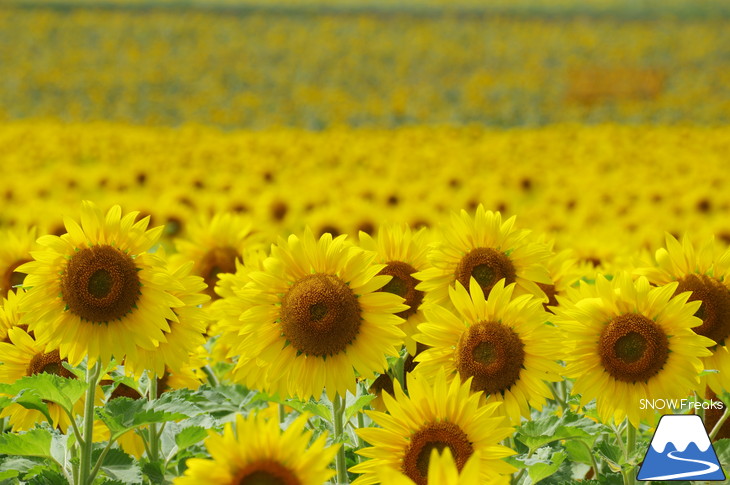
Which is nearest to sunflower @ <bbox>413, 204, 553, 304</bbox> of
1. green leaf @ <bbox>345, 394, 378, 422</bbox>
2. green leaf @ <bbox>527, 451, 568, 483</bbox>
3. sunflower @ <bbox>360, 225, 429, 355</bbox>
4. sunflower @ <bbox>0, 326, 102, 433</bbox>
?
sunflower @ <bbox>360, 225, 429, 355</bbox>

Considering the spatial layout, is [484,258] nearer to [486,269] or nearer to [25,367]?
[486,269]

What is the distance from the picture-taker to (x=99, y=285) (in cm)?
254

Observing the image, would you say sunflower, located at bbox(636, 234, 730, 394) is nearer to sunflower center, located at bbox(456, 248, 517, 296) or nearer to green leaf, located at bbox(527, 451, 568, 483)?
sunflower center, located at bbox(456, 248, 517, 296)

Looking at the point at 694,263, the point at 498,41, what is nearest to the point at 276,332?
the point at 694,263

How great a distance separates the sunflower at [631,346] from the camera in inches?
101

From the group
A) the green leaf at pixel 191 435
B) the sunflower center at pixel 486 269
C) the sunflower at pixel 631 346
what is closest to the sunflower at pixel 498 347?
the sunflower at pixel 631 346

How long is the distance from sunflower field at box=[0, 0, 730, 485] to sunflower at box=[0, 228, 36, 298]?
13 millimetres

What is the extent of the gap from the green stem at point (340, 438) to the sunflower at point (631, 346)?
743 millimetres

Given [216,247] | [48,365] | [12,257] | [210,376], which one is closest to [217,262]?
[216,247]

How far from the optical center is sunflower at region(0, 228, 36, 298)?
358 cm

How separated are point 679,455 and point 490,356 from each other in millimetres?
631

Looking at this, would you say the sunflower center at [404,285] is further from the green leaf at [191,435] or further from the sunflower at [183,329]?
the green leaf at [191,435]

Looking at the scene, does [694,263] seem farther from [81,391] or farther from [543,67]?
[543,67]

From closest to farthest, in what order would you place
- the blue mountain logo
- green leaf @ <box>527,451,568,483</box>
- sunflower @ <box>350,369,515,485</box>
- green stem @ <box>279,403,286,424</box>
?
sunflower @ <box>350,369,515,485</box> → green leaf @ <box>527,451,568,483</box> → the blue mountain logo → green stem @ <box>279,403,286,424</box>
